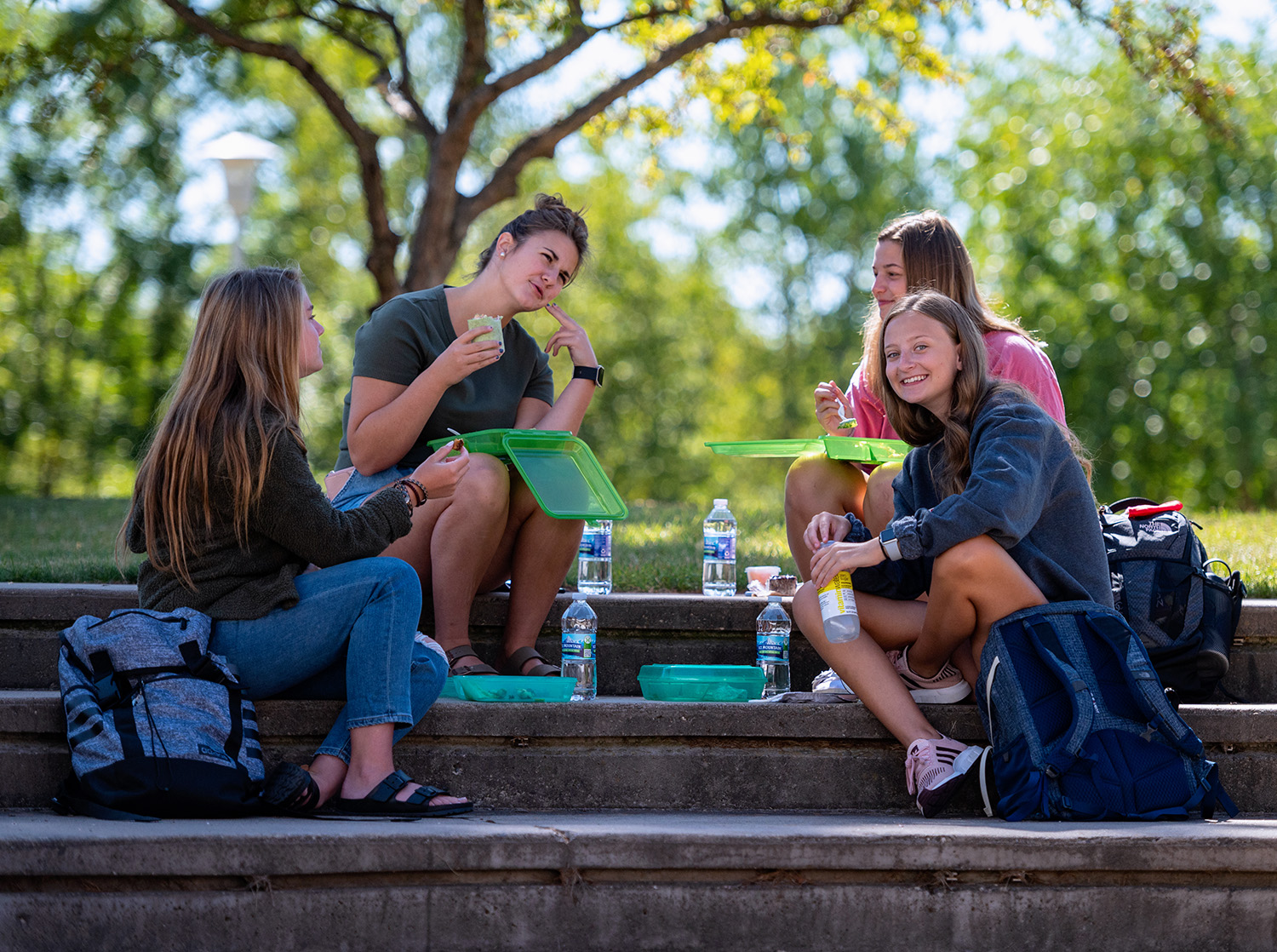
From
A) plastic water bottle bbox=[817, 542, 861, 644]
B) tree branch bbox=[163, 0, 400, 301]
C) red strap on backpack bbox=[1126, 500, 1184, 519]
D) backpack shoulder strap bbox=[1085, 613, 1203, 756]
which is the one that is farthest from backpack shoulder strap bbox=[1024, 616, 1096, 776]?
tree branch bbox=[163, 0, 400, 301]

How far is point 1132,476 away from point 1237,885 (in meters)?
19.5

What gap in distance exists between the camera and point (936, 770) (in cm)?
310

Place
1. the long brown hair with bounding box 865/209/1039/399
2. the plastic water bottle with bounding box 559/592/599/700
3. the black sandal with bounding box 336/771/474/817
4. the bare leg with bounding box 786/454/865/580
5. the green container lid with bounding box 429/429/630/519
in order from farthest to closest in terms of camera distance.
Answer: the bare leg with bounding box 786/454/865/580 < the long brown hair with bounding box 865/209/1039/399 < the plastic water bottle with bounding box 559/592/599/700 < the green container lid with bounding box 429/429/630/519 < the black sandal with bounding box 336/771/474/817

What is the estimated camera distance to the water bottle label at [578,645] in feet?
12.4

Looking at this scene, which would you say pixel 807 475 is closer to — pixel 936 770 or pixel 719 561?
pixel 719 561

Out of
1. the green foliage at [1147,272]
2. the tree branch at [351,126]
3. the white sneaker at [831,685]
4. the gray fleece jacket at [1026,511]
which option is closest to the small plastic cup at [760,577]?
the white sneaker at [831,685]

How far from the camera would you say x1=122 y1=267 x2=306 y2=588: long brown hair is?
2969mm

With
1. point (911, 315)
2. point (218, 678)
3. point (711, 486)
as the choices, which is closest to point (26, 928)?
point (218, 678)

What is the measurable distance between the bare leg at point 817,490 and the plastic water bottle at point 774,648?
234mm

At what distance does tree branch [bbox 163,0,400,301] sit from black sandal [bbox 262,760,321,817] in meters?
8.05

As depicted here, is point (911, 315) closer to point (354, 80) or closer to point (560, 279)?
point (560, 279)

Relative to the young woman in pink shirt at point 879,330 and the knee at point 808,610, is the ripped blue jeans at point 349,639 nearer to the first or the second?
the knee at point 808,610

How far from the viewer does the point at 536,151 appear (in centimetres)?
1051

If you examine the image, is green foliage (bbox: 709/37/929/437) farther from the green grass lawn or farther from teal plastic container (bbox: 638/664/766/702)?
teal plastic container (bbox: 638/664/766/702)
